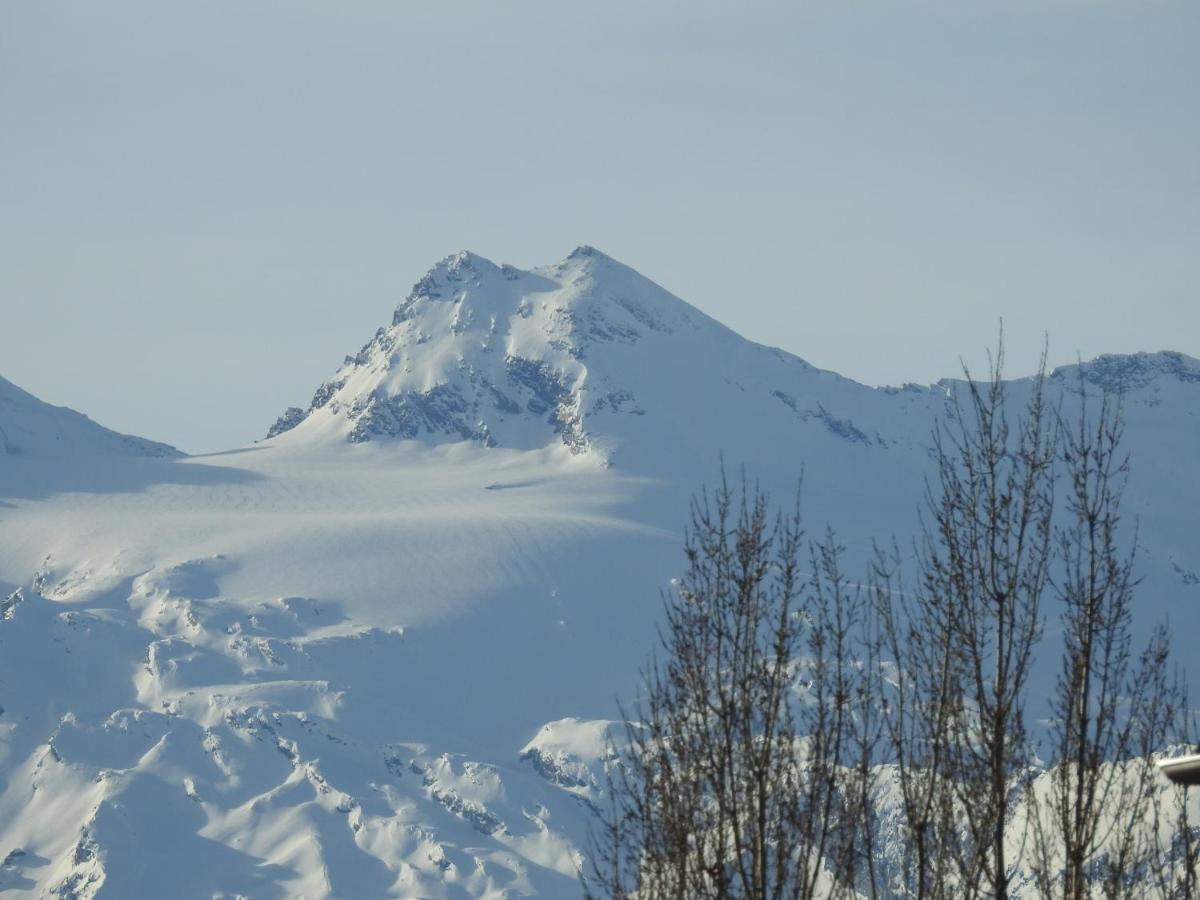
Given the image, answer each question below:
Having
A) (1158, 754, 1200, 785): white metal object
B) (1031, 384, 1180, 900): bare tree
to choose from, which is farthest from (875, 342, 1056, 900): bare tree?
(1158, 754, 1200, 785): white metal object

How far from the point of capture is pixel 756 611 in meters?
23.3

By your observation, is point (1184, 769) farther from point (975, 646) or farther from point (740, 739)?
point (740, 739)

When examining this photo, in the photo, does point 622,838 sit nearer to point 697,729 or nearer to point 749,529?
point 697,729

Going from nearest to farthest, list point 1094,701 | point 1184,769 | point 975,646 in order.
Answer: point 1184,769
point 975,646
point 1094,701

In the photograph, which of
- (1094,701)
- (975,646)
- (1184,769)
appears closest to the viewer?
(1184,769)

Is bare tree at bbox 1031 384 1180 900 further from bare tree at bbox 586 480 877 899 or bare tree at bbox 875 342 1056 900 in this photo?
bare tree at bbox 586 480 877 899

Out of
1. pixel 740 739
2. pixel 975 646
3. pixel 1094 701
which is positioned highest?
pixel 975 646

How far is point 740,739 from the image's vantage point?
2278 cm

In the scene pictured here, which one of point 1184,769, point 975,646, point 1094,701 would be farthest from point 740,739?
point 1184,769

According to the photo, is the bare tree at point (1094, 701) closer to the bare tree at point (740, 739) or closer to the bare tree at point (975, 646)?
the bare tree at point (975, 646)

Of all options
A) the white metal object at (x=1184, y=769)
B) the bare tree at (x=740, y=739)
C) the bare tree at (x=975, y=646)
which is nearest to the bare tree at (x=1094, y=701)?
the bare tree at (x=975, y=646)

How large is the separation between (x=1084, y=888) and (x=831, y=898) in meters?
3.27

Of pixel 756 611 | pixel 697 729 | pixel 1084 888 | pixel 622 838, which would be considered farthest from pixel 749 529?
pixel 1084 888

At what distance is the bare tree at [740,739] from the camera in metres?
22.5
